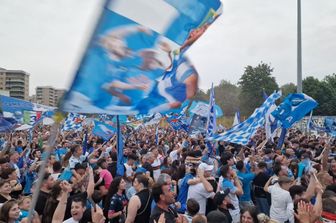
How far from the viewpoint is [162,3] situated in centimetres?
282

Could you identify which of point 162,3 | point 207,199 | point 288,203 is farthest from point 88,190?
point 162,3

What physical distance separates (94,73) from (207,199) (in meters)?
4.15

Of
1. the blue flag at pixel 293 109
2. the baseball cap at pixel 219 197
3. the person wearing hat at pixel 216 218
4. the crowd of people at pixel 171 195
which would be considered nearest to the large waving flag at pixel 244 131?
the crowd of people at pixel 171 195

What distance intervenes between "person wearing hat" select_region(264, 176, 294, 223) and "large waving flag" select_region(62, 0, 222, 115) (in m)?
3.30

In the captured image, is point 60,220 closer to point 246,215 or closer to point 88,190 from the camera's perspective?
point 88,190

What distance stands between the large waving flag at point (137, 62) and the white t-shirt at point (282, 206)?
330 cm

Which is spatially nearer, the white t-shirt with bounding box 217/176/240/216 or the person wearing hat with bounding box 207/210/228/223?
the person wearing hat with bounding box 207/210/228/223

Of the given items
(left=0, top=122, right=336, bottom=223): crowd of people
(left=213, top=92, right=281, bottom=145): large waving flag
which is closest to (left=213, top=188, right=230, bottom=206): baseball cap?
(left=0, top=122, right=336, bottom=223): crowd of people

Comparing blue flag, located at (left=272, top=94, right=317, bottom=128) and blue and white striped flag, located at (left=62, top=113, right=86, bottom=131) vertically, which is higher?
blue flag, located at (left=272, top=94, right=317, bottom=128)

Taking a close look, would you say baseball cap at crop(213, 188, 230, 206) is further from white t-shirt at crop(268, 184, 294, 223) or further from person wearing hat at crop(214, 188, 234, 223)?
white t-shirt at crop(268, 184, 294, 223)

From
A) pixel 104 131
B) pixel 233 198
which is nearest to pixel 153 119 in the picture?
pixel 104 131

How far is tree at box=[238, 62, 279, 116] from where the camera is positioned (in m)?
57.5

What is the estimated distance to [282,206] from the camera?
5.78 meters

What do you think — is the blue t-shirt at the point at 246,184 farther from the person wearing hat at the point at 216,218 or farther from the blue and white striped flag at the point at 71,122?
the blue and white striped flag at the point at 71,122
